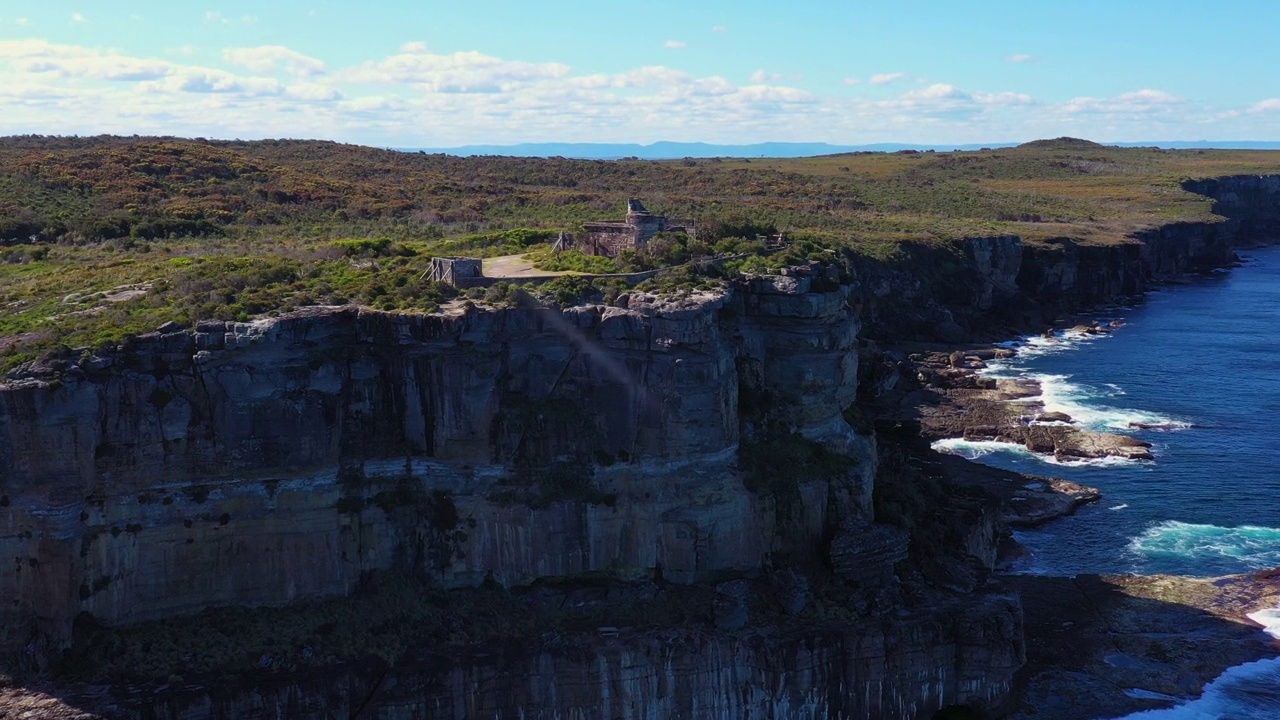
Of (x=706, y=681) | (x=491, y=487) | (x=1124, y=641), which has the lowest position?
(x=1124, y=641)

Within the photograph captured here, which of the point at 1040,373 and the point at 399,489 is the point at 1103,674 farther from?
the point at 1040,373

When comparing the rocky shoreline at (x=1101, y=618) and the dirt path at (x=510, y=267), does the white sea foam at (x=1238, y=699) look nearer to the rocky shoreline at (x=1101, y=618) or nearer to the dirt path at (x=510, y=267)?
the rocky shoreline at (x=1101, y=618)

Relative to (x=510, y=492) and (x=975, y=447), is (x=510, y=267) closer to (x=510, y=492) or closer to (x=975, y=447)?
(x=510, y=492)

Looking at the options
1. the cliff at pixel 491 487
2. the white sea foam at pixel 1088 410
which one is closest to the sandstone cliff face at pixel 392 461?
the cliff at pixel 491 487

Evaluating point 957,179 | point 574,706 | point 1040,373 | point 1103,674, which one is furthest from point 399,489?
point 957,179

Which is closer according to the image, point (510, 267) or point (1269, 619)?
point (1269, 619)

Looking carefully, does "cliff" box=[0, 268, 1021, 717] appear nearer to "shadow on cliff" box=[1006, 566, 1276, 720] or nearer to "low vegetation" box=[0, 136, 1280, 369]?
"low vegetation" box=[0, 136, 1280, 369]

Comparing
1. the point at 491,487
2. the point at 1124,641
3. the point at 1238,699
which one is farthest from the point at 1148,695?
the point at 491,487

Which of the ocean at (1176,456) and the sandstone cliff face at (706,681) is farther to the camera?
the ocean at (1176,456)
